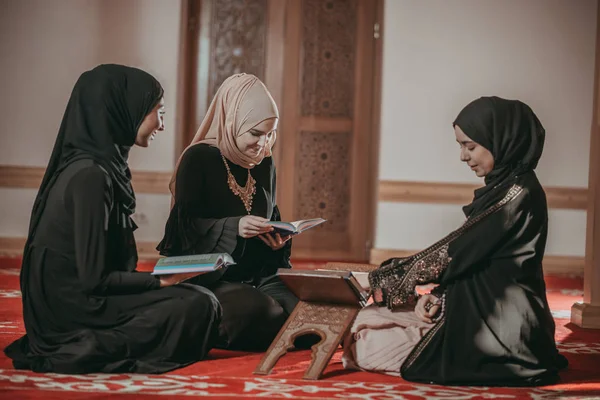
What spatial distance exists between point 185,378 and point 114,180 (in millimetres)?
731

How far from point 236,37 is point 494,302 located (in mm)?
5551

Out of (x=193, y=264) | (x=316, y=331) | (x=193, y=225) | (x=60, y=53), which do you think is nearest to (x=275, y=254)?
(x=193, y=225)

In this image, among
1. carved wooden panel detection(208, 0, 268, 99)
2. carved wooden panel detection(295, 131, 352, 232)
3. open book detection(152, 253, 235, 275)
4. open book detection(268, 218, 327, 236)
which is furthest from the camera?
carved wooden panel detection(295, 131, 352, 232)

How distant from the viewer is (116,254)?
3094 mm

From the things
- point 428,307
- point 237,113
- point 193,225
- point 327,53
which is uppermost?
point 327,53

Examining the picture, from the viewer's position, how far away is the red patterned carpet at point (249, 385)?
2.75 meters

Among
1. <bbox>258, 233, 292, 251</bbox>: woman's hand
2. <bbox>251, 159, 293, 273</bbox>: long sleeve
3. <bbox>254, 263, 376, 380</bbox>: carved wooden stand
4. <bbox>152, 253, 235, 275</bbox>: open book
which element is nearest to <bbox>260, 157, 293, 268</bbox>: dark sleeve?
<bbox>251, 159, 293, 273</bbox>: long sleeve

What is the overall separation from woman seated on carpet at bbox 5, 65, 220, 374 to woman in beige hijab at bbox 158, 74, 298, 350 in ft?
1.70

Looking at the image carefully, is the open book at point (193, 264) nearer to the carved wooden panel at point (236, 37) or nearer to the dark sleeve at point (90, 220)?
the dark sleeve at point (90, 220)

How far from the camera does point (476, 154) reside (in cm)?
316

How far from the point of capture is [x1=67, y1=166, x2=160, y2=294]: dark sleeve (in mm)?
2932

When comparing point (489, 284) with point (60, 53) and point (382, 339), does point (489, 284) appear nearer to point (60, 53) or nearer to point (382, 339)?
point (382, 339)

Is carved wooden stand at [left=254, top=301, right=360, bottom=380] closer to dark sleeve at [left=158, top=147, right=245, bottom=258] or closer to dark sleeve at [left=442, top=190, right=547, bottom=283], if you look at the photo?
dark sleeve at [left=442, top=190, right=547, bottom=283]

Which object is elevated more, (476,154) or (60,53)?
(60,53)
